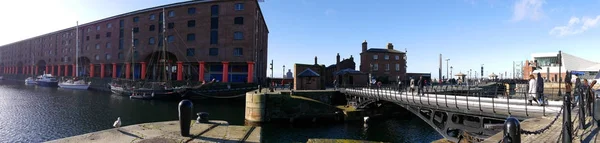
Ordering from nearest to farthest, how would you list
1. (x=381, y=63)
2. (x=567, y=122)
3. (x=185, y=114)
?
(x=567, y=122), (x=185, y=114), (x=381, y=63)

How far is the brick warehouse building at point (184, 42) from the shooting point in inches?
1870

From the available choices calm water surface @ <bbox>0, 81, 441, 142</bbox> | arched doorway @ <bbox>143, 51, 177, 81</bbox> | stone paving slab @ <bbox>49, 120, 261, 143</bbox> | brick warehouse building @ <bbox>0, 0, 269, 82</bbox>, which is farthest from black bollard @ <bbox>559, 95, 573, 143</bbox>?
arched doorway @ <bbox>143, 51, 177, 81</bbox>

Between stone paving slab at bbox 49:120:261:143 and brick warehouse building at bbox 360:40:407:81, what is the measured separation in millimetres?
56560

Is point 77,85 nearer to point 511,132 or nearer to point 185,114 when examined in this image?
point 185,114

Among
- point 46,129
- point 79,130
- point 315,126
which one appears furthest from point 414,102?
point 46,129

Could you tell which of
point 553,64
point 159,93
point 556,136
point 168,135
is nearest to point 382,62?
point 159,93

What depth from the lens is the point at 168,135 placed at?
6254 millimetres

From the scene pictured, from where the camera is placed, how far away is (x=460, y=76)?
70125mm

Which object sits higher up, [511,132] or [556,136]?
[511,132]

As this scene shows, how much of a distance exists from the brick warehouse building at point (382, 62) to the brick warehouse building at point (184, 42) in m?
22.7

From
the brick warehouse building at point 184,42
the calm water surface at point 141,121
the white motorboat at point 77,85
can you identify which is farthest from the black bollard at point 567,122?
the white motorboat at point 77,85

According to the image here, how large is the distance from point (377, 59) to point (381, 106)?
116 ft

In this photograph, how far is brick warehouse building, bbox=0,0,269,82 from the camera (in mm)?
47500

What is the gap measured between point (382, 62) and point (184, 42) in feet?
134
